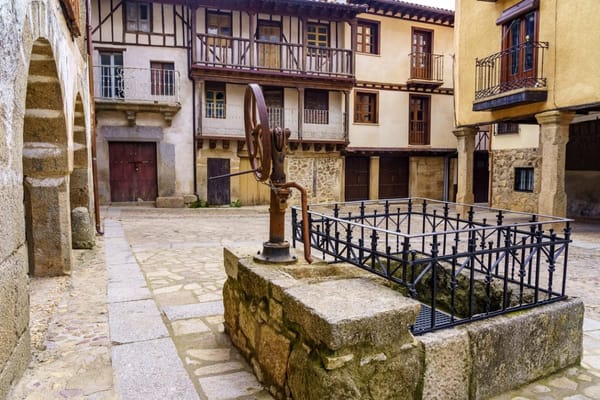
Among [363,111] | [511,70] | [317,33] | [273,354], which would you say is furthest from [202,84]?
[273,354]

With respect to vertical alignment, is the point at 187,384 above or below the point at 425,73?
below

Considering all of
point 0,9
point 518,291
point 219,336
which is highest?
point 0,9

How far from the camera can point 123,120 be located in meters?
14.6

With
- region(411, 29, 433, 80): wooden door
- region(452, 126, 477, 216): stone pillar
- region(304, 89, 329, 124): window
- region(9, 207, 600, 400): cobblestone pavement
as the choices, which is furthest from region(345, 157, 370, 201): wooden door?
region(9, 207, 600, 400): cobblestone pavement

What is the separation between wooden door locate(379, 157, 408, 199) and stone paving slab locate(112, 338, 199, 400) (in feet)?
52.6

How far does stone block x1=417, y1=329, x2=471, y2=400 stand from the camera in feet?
8.08

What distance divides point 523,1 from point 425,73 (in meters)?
8.18

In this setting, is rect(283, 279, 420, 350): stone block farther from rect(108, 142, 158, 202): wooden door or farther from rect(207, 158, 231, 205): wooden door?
rect(108, 142, 158, 202): wooden door

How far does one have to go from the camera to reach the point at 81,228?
7.04m

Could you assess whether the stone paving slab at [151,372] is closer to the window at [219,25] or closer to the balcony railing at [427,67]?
the window at [219,25]

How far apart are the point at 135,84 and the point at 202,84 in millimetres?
2156

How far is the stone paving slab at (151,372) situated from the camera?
2.64 metres

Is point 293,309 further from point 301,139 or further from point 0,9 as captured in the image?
point 301,139

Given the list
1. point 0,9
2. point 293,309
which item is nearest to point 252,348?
point 293,309
